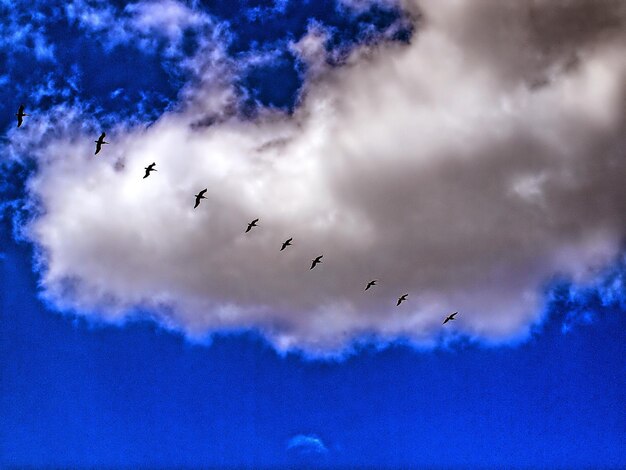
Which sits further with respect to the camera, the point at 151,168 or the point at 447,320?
the point at 447,320

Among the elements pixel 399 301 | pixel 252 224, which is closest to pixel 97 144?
pixel 252 224

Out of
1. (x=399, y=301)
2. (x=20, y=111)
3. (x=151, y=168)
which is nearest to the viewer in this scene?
(x=20, y=111)

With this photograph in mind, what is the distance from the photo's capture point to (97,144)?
81125 mm

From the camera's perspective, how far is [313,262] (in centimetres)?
9850

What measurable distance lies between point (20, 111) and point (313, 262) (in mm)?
45509

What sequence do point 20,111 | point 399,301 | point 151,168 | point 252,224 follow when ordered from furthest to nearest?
1. point 399,301
2. point 252,224
3. point 151,168
4. point 20,111

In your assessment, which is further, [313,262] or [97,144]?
[313,262]

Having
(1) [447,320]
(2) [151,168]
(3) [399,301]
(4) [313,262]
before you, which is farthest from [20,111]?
(1) [447,320]

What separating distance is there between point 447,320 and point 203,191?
51.1m

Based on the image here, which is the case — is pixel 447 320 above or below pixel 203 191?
below

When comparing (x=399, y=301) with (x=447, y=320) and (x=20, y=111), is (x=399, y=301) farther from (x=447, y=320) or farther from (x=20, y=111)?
(x=20, y=111)

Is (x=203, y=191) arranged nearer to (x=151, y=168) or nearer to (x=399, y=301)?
(x=151, y=168)

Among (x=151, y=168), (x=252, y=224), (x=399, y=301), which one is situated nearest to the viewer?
(x=151, y=168)

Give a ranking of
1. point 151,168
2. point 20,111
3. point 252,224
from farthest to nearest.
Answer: point 252,224
point 151,168
point 20,111
